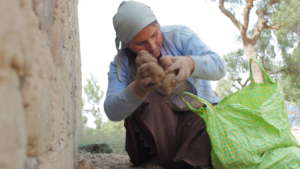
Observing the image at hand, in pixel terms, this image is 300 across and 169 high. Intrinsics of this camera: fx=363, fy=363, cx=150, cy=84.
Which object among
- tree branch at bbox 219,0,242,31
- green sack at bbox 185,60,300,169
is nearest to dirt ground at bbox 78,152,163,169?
green sack at bbox 185,60,300,169

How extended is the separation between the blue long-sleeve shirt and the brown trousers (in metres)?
0.11

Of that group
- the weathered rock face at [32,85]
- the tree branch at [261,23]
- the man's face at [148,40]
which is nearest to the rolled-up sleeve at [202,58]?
the man's face at [148,40]

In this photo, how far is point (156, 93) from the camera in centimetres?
199

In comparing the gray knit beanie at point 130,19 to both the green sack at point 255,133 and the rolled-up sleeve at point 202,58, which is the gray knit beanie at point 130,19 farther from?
the green sack at point 255,133

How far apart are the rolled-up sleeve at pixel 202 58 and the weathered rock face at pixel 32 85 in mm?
746

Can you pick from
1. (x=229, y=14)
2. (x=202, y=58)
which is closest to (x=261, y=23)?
(x=229, y=14)

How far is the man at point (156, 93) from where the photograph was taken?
1842mm

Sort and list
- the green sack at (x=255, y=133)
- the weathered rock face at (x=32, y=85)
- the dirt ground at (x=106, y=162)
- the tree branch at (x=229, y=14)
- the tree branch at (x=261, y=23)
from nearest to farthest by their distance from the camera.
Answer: the weathered rock face at (x=32, y=85), the green sack at (x=255, y=133), the dirt ground at (x=106, y=162), the tree branch at (x=261, y=23), the tree branch at (x=229, y=14)

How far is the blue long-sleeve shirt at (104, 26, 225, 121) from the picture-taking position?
1.88 m

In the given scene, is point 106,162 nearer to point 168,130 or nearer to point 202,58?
point 168,130

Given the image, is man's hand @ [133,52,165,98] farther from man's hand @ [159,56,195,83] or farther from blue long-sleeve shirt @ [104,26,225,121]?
blue long-sleeve shirt @ [104,26,225,121]

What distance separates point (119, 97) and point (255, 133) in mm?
701

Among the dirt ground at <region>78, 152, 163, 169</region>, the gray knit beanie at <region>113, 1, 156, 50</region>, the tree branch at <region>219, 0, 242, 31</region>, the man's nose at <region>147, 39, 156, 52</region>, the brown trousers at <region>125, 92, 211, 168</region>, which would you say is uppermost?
the tree branch at <region>219, 0, 242, 31</region>

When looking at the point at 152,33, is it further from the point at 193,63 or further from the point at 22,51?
the point at 22,51
